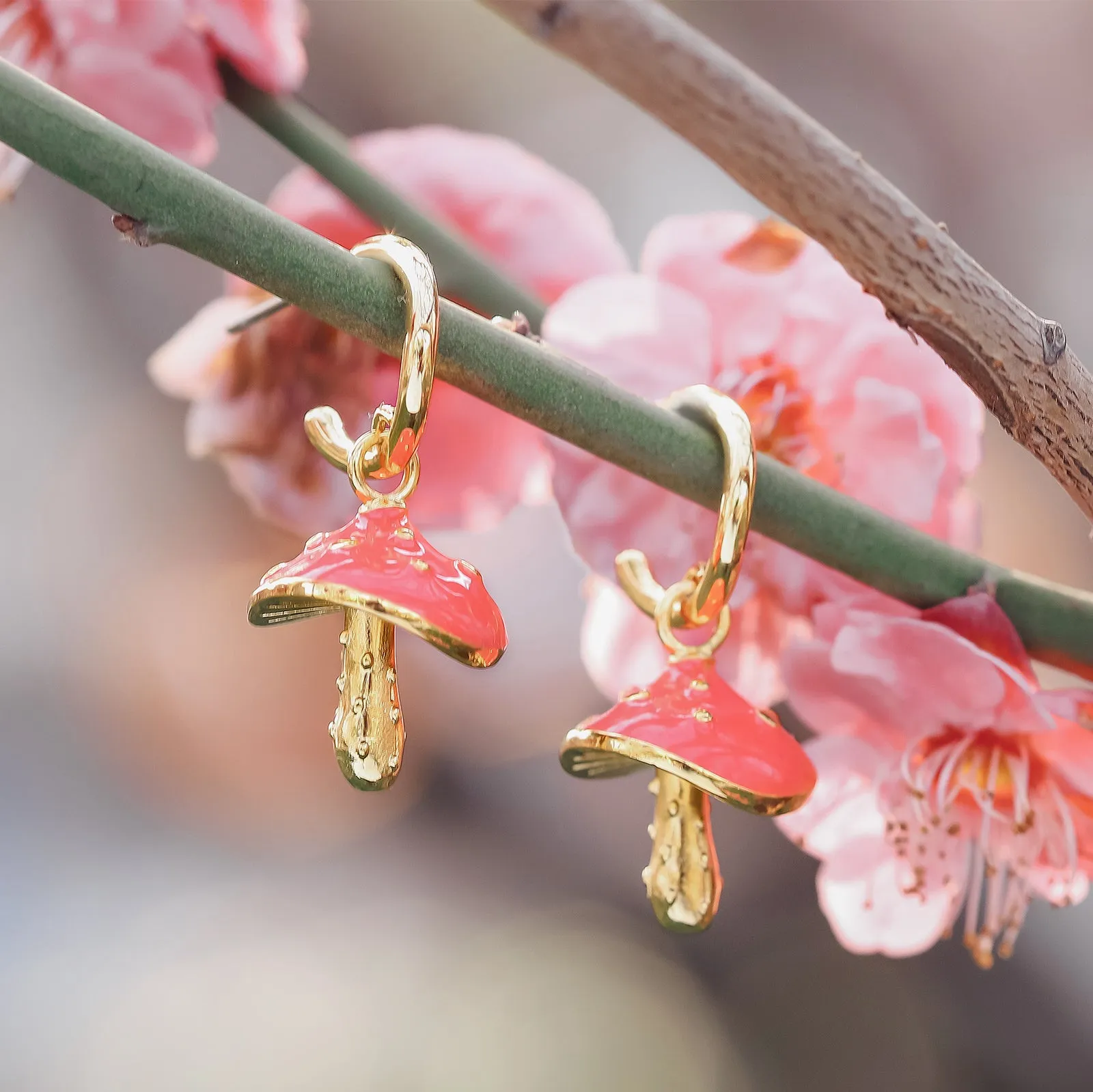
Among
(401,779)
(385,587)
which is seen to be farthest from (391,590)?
(401,779)

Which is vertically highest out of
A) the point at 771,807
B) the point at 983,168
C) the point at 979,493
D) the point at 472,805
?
the point at 983,168

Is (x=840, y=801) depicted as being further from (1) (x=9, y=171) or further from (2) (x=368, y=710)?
(1) (x=9, y=171)

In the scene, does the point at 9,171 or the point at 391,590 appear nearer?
the point at 391,590

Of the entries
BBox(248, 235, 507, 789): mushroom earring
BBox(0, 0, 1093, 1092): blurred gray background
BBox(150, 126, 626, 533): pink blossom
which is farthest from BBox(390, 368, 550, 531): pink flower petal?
BBox(0, 0, 1093, 1092): blurred gray background

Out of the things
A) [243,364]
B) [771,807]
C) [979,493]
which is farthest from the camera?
[979,493]

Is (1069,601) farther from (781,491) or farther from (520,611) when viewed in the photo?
(520,611)

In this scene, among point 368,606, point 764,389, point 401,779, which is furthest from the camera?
point 401,779

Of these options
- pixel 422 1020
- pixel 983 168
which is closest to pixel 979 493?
pixel 983 168

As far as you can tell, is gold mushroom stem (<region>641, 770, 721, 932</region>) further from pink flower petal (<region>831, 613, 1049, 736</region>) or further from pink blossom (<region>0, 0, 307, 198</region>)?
pink blossom (<region>0, 0, 307, 198</region>)
